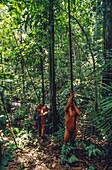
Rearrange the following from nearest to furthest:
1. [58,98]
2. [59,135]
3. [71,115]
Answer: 1. [71,115]
2. [59,135]
3. [58,98]

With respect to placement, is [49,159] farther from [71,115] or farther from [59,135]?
[71,115]

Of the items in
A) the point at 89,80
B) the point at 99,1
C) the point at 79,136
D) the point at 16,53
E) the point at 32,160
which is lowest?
the point at 32,160

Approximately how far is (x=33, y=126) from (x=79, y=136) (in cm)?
247

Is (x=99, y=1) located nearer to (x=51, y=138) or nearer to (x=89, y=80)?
(x=89, y=80)

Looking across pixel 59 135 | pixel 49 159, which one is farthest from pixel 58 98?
pixel 49 159

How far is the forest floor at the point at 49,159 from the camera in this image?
17.7 ft

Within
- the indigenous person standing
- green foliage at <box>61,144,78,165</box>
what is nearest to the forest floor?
green foliage at <box>61,144,78,165</box>

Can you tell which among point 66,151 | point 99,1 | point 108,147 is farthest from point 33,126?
point 99,1

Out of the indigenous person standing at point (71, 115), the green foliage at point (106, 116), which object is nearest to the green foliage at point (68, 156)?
the indigenous person standing at point (71, 115)

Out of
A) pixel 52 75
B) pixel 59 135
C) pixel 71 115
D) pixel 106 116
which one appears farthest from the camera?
pixel 59 135

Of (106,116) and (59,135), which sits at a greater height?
(106,116)

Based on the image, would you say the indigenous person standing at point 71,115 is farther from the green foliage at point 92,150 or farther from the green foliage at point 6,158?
the green foliage at point 6,158

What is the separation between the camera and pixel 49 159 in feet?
19.4

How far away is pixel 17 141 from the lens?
7195 mm
